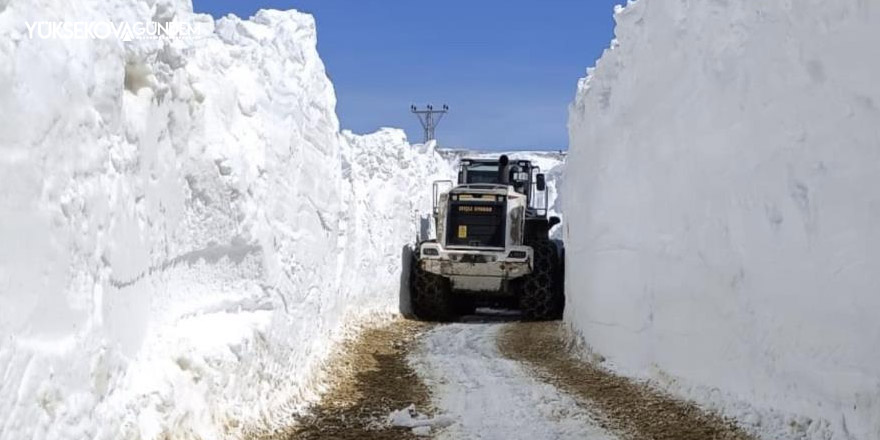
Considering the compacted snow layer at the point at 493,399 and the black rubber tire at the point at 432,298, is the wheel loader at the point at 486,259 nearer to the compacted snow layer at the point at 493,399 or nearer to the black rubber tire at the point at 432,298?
the black rubber tire at the point at 432,298

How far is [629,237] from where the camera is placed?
10664mm

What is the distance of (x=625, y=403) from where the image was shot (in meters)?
7.96

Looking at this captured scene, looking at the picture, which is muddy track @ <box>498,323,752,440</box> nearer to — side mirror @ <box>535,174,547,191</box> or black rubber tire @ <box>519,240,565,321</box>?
black rubber tire @ <box>519,240,565,321</box>

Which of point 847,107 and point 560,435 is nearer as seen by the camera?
point 847,107

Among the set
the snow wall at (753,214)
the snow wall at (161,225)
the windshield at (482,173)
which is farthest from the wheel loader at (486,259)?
the snow wall at (161,225)

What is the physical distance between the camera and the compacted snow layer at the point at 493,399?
22.9 feet

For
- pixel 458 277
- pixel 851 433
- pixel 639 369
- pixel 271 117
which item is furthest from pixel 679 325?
pixel 458 277

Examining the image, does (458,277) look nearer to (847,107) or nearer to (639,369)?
(639,369)

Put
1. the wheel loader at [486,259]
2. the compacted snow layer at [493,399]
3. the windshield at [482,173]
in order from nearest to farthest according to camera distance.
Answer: the compacted snow layer at [493,399] < the wheel loader at [486,259] < the windshield at [482,173]

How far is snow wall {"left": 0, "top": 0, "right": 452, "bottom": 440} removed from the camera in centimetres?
346

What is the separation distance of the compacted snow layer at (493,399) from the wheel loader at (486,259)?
3.96 meters

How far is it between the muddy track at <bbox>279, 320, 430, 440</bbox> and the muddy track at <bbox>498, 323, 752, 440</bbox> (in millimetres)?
1644

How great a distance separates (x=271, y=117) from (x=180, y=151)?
7.04ft

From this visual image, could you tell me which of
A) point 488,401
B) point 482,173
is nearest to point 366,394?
point 488,401
